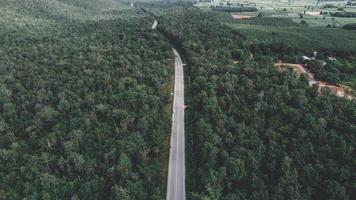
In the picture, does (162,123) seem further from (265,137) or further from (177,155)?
(265,137)

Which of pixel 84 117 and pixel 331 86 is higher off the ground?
pixel 331 86

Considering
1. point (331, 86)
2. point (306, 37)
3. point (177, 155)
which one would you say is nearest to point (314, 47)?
point (306, 37)

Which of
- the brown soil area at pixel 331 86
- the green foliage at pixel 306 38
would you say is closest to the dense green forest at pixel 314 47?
the green foliage at pixel 306 38

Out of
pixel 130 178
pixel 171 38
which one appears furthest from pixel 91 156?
pixel 171 38

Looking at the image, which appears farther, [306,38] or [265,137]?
[306,38]

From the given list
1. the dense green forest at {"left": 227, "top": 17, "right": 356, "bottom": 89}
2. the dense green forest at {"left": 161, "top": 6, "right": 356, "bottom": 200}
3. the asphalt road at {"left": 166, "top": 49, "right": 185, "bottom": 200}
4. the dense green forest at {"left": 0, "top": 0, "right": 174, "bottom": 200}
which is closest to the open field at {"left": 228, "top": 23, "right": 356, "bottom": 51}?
the dense green forest at {"left": 227, "top": 17, "right": 356, "bottom": 89}

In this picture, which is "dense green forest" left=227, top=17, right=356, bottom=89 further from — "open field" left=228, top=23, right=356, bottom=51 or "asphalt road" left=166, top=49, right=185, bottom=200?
"asphalt road" left=166, top=49, right=185, bottom=200

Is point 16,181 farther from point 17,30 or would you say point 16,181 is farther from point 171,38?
point 17,30
